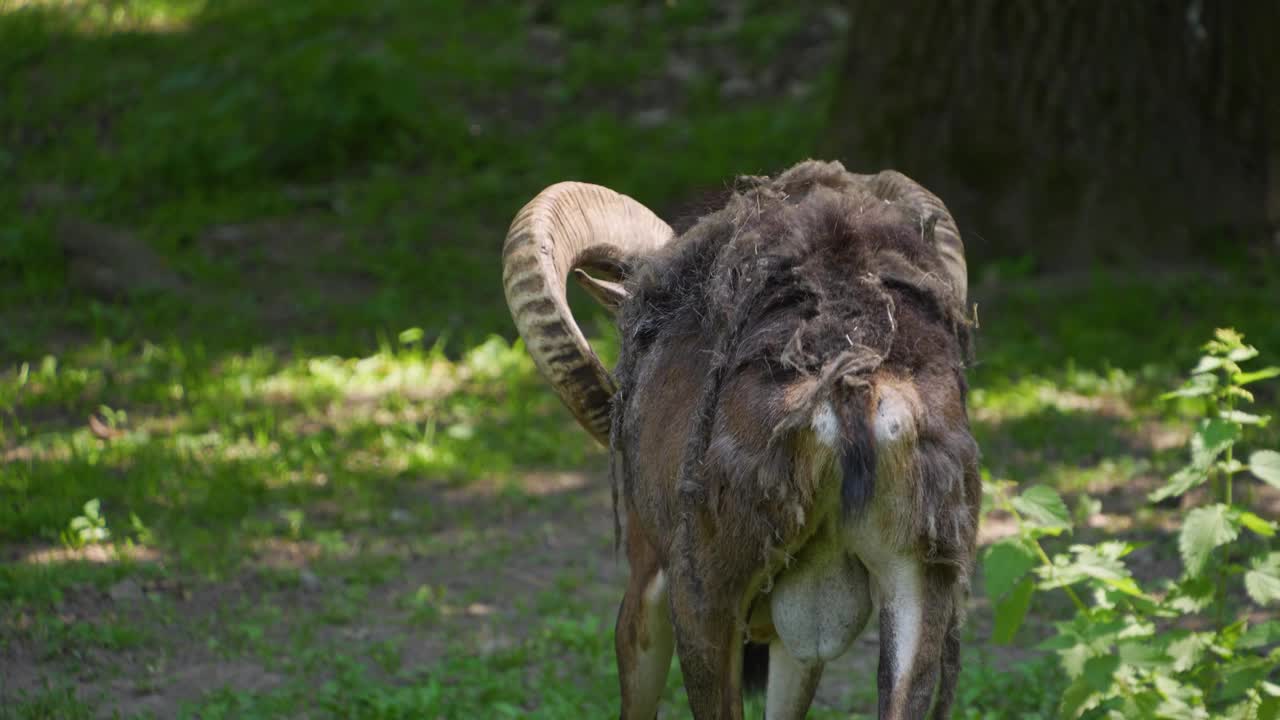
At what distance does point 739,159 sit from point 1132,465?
5.90m

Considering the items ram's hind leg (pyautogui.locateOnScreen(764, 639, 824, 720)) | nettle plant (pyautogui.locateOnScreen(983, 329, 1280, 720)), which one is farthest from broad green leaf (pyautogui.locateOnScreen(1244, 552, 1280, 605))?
ram's hind leg (pyautogui.locateOnScreen(764, 639, 824, 720))

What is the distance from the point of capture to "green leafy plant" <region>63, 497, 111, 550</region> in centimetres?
700

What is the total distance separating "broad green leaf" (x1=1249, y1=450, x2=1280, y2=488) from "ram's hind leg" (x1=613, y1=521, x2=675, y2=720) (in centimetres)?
179

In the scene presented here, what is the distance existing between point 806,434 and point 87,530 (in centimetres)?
462

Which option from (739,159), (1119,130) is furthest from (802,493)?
(739,159)

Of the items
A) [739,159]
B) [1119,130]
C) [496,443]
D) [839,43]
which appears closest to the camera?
[496,443]

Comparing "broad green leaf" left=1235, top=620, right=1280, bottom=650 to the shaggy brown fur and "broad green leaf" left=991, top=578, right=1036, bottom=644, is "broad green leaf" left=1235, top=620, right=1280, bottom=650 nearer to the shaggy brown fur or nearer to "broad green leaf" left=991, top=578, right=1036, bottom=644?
"broad green leaf" left=991, top=578, right=1036, bottom=644

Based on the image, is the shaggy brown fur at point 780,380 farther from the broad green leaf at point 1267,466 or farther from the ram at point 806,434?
the broad green leaf at point 1267,466

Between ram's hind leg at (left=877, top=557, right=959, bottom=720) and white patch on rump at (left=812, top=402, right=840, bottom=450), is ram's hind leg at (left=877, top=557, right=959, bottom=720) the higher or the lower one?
the lower one

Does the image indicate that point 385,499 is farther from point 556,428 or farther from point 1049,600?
point 1049,600

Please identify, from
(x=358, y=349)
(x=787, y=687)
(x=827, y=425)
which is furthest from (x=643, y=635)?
(x=358, y=349)

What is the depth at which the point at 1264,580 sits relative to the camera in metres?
4.35

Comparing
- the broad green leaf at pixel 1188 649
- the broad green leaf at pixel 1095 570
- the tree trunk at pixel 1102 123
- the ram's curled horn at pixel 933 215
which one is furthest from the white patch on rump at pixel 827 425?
the tree trunk at pixel 1102 123

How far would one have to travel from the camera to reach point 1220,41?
10375 mm
